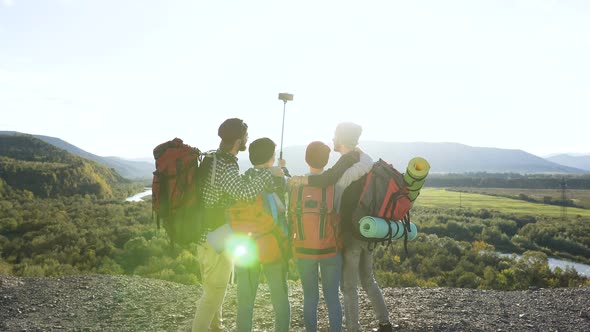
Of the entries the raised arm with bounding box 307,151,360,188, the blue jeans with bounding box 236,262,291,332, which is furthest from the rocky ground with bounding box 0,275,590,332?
the raised arm with bounding box 307,151,360,188

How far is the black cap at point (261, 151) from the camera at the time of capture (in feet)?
13.9

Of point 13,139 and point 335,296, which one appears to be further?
point 13,139

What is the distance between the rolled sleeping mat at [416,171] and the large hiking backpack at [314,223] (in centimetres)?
91

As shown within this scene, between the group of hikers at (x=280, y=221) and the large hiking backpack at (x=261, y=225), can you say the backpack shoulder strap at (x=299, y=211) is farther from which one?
the large hiking backpack at (x=261, y=225)

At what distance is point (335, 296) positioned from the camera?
4383 mm

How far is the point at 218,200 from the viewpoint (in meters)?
4.23

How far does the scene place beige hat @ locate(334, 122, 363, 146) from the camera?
471 cm

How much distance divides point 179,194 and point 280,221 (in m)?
1.05

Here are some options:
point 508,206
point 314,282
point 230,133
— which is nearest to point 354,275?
point 314,282

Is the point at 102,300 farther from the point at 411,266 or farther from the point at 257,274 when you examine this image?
the point at 411,266

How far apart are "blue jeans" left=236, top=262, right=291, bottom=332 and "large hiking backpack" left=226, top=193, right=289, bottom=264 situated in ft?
0.37

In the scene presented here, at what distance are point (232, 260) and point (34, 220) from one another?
47.1 m

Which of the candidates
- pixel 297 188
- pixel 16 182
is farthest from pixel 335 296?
pixel 16 182

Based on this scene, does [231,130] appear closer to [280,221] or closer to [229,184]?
[229,184]
